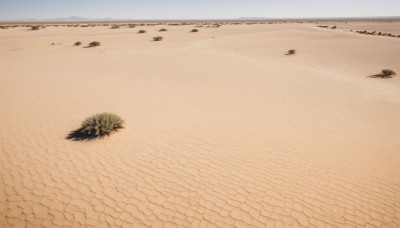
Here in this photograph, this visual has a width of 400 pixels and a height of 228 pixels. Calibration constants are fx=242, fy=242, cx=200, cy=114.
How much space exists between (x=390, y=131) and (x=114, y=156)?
27.9ft

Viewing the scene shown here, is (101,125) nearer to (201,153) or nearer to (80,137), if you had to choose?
(80,137)

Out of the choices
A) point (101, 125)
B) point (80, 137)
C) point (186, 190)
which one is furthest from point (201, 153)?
point (80, 137)

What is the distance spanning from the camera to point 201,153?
20.7 ft

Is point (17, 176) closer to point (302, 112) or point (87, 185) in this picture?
point (87, 185)

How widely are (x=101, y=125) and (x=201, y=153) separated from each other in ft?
10.4

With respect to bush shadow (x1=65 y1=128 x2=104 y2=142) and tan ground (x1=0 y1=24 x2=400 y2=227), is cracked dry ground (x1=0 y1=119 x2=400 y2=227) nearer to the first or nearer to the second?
tan ground (x1=0 y1=24 x2=400 y2=227)

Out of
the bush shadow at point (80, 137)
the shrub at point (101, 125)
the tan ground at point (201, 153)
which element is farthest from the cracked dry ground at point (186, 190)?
the shrub at point (101, 125)

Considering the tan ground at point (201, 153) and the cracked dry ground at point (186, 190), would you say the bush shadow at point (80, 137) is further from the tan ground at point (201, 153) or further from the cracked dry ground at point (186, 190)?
the cracked dry ground at point (186, 190)

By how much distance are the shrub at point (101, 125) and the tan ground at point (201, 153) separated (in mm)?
305

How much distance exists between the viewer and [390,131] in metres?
7.82

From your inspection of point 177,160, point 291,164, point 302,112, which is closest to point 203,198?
point 177,160

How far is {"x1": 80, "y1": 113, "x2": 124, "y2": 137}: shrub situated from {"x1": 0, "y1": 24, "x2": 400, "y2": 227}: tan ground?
305 mm

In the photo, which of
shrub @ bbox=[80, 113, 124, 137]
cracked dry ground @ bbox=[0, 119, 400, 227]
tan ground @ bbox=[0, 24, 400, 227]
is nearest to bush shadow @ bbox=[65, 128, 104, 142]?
shrub @ bbox=[80, 113, 124, 137]

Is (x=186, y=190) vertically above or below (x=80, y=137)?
below
